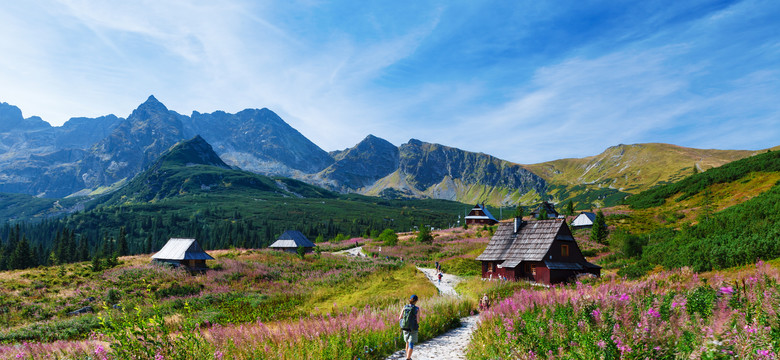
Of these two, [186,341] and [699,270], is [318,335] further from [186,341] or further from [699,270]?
[699,270]

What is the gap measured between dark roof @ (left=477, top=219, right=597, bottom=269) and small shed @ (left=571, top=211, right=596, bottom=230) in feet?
149

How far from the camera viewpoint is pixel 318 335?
8859 millimetres

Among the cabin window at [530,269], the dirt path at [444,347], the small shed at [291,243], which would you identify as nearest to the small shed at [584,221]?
the cabin window at [530,269]

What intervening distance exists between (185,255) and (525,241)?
38.0 meters

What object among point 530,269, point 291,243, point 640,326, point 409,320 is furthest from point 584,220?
point 640,326

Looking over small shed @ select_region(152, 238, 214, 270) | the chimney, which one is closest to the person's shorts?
the chimney

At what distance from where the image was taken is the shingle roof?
116 feet

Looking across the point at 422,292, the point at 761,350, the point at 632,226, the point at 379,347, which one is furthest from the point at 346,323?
the point at 632,226

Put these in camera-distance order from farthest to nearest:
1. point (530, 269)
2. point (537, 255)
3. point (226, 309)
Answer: point (530, 269) < point (537, 255) < point (226, 309)

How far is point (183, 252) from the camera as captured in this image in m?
45.3

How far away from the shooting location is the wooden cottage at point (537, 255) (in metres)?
34.8

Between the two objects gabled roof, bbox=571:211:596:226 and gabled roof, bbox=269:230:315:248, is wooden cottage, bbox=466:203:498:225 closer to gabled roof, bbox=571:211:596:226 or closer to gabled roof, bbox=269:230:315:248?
gabled roof, bbox=571:211:596:226

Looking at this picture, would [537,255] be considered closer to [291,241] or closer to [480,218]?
[291,241]

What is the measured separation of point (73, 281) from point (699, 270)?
51.9m
